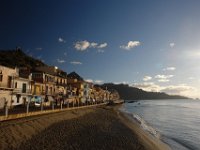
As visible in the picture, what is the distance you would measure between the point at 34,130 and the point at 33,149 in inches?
200

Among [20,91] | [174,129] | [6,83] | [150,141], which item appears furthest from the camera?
[174,129]

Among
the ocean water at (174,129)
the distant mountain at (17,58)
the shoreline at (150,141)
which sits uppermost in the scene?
the distant mountain at (17,58)

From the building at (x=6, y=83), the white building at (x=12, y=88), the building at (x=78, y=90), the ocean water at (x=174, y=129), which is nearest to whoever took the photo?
the ocean water at (x=174, y=129)

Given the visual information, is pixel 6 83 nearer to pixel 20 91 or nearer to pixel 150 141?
pixel 20 91

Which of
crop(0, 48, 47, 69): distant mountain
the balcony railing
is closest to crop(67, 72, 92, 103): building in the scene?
crop(0, 48, 47, 69): distant mountain

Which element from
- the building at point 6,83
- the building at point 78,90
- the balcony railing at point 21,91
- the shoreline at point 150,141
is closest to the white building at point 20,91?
the balcony railing at point 21,91

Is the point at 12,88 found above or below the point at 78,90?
below

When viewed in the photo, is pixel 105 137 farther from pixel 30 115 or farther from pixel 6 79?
pixel 6 79

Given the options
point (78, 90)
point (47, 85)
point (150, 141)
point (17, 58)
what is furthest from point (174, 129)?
point (17, 58)

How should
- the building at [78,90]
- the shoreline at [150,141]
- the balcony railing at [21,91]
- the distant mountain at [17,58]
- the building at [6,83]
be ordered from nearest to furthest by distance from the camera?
the shoreline at [150,141] → the building at [6,83] → the balcony railing at [21,91] → the building at [78,90] → the distant mountain at [17,58]

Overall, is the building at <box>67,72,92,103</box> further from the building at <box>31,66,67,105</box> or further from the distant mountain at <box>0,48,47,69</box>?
the distant mountain at <box>0,48,47,69</box>

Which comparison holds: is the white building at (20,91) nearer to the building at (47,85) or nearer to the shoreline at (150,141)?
the building at (47,85)

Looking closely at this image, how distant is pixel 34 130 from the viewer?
22281 mm

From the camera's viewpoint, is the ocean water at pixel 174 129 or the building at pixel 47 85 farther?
the building at pixel 47 85
